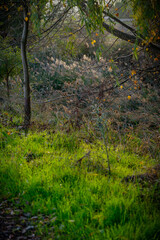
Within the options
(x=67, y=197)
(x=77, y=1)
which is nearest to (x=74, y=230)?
(x=67, y=197)

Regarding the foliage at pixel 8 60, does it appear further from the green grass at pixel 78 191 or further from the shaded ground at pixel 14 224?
the shaded ground at pixel 14 224

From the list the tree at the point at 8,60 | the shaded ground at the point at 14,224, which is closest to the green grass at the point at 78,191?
the shaded ground at the point at 14,224

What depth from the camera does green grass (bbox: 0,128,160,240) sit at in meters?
2.37

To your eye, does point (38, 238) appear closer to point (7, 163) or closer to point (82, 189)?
point (82, 189)

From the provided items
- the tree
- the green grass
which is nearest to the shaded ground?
the green grass

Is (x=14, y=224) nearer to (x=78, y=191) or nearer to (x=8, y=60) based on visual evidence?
(x=78, y=191)

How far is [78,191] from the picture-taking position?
2.97m

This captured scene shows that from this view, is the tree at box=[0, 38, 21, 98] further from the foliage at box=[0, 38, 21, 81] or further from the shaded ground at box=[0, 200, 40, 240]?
the shaded ground at box=[0, 200, 40, 240]

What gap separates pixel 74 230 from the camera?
2406 mm

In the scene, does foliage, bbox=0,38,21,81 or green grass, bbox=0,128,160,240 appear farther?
foliage, bbox=0,38,21,81

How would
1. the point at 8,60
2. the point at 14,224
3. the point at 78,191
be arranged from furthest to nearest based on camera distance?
the point at 8,60, the point at 78,191, the point at 14,224

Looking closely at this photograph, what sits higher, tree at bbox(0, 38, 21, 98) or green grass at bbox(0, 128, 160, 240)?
tree at bbox(0, 38, 21, 98)

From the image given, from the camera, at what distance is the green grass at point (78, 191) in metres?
2.37

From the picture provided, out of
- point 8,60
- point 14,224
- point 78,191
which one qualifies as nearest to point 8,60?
point 8,60
